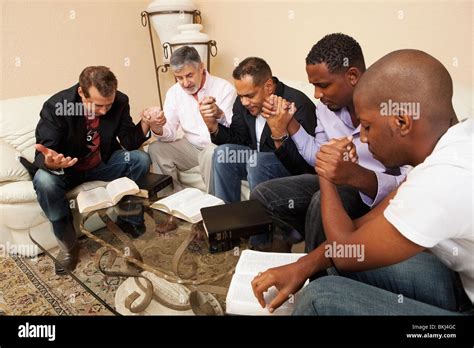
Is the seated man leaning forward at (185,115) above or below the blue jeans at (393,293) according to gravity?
above

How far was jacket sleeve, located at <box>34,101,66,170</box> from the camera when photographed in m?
1.57

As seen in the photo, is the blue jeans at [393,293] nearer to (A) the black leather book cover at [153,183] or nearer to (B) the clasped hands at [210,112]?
Answer: (A) the black leather book cover at [153,183]

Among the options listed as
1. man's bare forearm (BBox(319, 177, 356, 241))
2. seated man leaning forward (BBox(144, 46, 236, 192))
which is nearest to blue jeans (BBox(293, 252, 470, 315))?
man's bare forearm (BBox(319, 177, 356, 241))

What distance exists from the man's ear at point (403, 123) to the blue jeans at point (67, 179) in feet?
3.67

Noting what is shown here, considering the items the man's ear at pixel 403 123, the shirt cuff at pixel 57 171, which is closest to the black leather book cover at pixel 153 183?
the shirt cuff at pixel 57 171

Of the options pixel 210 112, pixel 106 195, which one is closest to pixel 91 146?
pixel 106 195

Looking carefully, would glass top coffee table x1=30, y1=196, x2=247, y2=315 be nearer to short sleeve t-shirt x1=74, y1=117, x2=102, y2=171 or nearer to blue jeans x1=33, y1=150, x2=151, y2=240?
blue jeans x1=33, y1=150, x2=151, y2=240

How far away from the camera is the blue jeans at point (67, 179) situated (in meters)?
1.45

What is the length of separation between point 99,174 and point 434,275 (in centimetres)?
151

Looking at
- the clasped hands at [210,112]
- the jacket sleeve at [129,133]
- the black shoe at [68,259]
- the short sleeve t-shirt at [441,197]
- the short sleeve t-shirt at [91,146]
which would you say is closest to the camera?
→ the short sleeve t-shirt at [441,197]

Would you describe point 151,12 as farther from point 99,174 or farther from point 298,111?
point 298,111

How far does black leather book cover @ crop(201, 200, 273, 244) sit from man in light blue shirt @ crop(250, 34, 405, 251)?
10 centimetres

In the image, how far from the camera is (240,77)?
1529mm

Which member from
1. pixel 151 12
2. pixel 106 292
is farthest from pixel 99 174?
pixel 151 12
